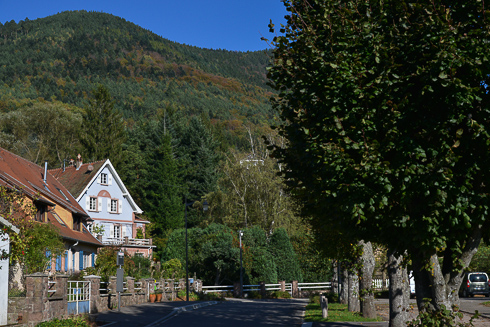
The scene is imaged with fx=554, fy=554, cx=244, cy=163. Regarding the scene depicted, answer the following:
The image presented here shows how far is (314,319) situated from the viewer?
2012 cm

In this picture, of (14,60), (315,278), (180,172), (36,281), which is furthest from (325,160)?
(14,60)

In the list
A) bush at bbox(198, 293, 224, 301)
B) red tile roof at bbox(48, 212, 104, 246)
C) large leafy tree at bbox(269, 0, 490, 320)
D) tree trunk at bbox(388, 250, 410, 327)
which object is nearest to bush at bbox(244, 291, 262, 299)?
bush at bbox(198, 293, 224, 301)

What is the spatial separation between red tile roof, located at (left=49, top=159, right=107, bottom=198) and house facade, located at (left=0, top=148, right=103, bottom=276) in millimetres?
7772

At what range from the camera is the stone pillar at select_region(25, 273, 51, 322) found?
16984 millimetres

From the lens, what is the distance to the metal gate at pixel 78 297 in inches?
787

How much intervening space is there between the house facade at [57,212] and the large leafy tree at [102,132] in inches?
1066

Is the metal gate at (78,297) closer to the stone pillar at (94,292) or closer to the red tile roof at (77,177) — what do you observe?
the stone pillar at (94,292)

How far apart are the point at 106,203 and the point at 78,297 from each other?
34.2 m

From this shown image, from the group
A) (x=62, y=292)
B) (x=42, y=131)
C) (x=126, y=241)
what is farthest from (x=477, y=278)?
(x=42, y=131)

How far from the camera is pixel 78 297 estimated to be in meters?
20.8

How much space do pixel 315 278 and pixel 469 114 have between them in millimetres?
46771

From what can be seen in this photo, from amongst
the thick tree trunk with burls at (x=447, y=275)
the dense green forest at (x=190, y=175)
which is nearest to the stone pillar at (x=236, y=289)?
the dense green forest at (x=190, y=175)

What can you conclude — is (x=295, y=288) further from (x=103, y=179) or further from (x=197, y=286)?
(x=103, y=179)

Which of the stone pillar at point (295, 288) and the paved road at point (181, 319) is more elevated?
the paved road at point (181, 319)
